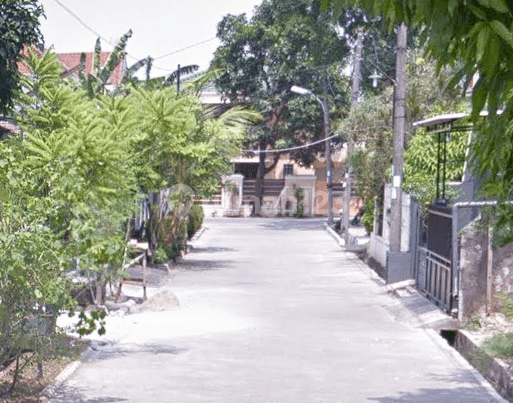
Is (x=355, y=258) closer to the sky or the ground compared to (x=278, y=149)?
closer to the ground

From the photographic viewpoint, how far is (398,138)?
2889 centimetres

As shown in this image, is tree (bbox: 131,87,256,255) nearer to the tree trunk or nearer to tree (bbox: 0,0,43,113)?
tree (bbox: 0,0,43,113)

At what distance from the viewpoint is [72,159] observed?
12.9 metres

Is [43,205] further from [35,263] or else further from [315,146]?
[315,146]

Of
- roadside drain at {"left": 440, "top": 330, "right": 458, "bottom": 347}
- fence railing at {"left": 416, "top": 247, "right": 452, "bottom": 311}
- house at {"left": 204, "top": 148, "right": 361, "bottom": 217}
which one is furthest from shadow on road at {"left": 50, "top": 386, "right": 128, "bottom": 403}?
house at {"left": 204, "top": 148, "right": 361, "bottom": 217}

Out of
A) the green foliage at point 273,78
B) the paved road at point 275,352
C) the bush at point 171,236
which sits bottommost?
the paved road at point 275,352

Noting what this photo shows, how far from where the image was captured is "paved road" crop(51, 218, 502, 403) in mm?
12930

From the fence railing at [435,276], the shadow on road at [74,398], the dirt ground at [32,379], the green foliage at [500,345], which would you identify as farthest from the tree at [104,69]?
the shadow on road at [74,398]

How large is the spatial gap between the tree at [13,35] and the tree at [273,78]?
1794 inches

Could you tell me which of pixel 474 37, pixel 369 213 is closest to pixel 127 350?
pixel 474 37

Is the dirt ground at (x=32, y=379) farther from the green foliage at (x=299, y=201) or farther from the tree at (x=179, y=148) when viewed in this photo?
the green foliage at (x=299, y=201)

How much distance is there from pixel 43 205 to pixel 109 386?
2.68m

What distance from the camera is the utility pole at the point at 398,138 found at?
28.7 meters

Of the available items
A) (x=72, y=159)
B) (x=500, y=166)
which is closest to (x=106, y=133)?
(x=72, y=159)
